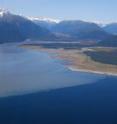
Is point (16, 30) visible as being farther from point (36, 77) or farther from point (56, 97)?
point (56, 97)

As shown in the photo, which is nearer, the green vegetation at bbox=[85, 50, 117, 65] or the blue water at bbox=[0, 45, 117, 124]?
the blue water at bbox=[0, 45, 117, 124]

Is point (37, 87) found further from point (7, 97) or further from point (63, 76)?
point (63, 76)

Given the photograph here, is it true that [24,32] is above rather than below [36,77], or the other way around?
below

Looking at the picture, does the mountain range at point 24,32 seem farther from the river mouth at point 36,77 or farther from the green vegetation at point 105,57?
the river mouth at point 36,77

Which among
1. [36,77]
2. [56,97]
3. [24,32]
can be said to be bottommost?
[24,32]

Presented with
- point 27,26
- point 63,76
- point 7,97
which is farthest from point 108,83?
point 27,26

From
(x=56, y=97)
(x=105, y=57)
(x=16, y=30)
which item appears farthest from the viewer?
(x=16, y=30)

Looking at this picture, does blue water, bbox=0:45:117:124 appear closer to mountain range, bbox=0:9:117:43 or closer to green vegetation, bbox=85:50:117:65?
green vegetation, bbox=85:50:117:65

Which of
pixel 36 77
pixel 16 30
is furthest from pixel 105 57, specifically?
pixel 16 30

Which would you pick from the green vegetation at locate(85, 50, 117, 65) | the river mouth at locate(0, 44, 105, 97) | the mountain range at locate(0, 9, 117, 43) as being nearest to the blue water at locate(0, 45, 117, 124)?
the river mouth at locate(0, 44, 105, 97)
